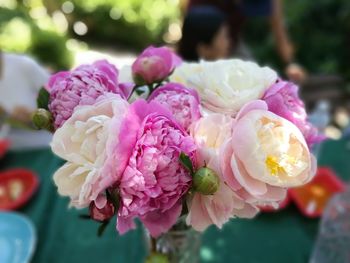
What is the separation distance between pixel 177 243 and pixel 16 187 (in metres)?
0.63

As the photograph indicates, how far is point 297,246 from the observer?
924 millimetres

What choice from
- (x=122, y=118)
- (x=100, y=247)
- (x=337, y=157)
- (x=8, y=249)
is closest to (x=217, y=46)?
(x=337, y=157)

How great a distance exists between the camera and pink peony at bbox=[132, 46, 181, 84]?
528 millimetres

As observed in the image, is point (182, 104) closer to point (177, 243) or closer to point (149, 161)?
point (149, 161)

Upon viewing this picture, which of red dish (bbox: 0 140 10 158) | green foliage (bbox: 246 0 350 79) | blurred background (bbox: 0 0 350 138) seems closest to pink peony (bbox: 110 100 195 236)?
red dish (bbox: 0 140 10 158)

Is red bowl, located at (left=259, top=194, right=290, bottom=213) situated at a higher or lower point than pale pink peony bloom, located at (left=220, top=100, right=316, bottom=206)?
lower

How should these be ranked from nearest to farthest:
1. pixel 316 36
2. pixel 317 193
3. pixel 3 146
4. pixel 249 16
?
1. pixel 317 193
2. pixel 3 146
3. pixel 249 16
4. pixel 316 36

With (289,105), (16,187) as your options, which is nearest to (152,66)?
(289,105)

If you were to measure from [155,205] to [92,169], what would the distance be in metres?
0.08

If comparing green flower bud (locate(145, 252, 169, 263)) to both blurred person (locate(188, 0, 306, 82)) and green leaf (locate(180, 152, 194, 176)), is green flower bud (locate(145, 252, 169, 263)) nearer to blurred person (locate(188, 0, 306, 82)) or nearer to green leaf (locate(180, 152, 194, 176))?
green leaf (locate(180, 152, 194, 176))

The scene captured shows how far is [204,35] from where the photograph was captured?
1.58 metres

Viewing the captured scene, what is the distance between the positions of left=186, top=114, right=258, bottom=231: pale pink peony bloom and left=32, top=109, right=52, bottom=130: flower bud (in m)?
0.18

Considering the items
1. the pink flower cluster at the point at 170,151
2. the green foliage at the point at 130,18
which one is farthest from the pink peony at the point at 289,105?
the green foliage at the point at 130,18

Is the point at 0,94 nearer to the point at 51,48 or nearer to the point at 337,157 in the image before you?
the point at 51,48
